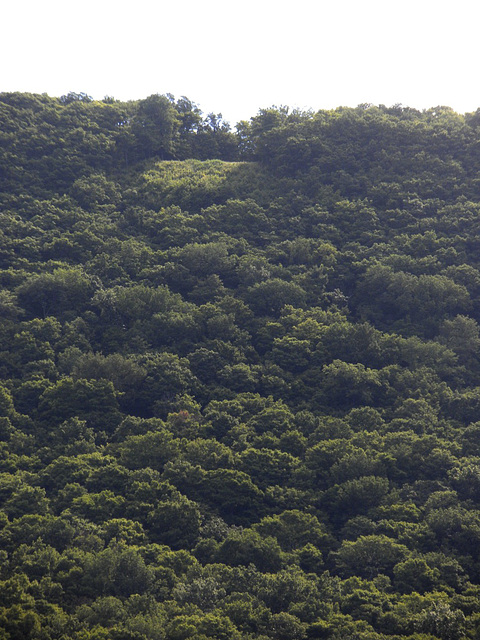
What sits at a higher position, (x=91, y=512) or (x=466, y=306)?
(x=466, y=306)

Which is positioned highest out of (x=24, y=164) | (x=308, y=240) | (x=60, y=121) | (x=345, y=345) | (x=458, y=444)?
(x=60, y=121)

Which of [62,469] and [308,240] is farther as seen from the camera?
[308,240]

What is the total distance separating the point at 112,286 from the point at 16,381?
464 inches

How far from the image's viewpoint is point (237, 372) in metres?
51.3

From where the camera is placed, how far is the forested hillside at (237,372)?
3438 cm

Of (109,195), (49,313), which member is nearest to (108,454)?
(49,313)

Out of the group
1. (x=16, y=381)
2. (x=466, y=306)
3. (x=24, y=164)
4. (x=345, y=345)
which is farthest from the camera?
(x=24, y=164)

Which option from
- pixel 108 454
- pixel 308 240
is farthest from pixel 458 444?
pixel 308 240

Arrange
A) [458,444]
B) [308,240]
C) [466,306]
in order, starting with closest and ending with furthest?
1. [458,444]
2. [466,306]
3. [308,240]

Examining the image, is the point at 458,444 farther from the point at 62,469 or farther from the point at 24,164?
the point at 24,164

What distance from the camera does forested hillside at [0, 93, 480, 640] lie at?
34.4 m

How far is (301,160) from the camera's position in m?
71.9

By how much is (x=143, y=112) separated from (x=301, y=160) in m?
17.2

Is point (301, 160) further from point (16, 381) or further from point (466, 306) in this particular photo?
point (16, 381)
